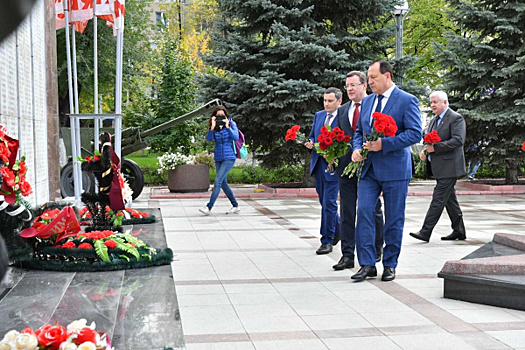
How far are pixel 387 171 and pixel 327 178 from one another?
1512 millimetres

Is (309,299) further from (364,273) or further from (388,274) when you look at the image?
(388,274)

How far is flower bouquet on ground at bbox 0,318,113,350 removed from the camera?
2670mm

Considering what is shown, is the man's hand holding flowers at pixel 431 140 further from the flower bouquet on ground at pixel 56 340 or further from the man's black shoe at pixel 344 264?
the flower bouquet on ground at pixel 56 340

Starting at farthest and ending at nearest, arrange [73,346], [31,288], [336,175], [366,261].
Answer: [336,175], [366,261], [31,288], [73,346]

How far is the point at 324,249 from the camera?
27.4ft

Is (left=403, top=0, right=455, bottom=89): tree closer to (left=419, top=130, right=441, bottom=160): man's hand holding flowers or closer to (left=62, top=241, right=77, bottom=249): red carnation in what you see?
(left=419, top=130, right=441, bottom=160): man's hand holding flowers

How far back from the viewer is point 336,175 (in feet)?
26.0

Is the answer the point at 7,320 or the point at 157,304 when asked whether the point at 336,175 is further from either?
the point at 7,320

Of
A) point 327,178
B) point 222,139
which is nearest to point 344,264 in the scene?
point 327,178

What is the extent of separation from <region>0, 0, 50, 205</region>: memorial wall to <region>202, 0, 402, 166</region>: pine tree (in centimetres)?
854

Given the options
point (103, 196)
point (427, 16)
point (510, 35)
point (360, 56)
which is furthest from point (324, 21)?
point (103, 196)

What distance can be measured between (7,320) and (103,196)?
3.21 m

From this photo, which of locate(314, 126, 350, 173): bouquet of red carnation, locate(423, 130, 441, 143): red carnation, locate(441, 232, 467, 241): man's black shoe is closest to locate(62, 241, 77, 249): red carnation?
locate(314, 126, 350, 173): bouquet of red carnation

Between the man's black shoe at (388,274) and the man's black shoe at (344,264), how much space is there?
677 mm
